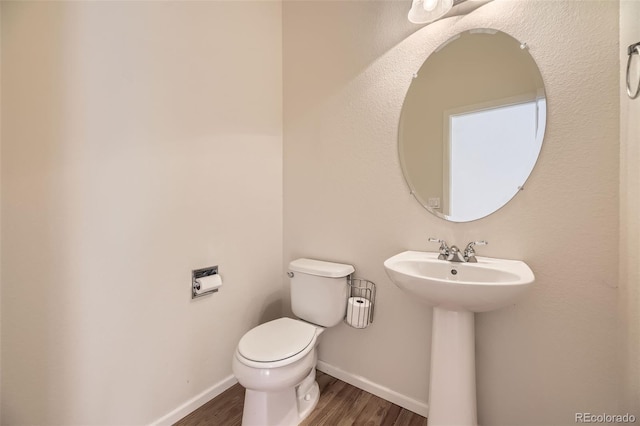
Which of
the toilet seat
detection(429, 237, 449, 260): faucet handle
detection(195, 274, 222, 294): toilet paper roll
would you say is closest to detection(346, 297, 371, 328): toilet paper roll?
the toilet seat

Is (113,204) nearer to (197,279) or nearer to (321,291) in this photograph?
(197,279)

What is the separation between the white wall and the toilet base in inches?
15.2

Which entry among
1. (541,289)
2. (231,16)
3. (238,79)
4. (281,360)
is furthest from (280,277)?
(231,16)

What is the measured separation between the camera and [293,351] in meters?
1.20

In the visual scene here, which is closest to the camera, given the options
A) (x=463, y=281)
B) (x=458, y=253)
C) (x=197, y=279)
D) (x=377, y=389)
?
(x=463, y=281)

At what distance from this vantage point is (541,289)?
3.63 ft

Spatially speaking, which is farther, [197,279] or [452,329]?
[197,279]

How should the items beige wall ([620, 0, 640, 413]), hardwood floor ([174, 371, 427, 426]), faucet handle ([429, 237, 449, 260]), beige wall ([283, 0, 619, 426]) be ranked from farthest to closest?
hardwood floor ([174, 371, 427, 426]), faucet handle ([429, 237, 449, 260]), beige wall ([283, 0, 619, 426]), beige wall ([620, 0, 640, 413])

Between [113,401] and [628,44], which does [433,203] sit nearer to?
[628,44]

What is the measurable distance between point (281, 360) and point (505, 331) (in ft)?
3.27

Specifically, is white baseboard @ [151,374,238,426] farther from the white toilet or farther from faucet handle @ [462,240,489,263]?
faucet handle @ [462,240,489,263]

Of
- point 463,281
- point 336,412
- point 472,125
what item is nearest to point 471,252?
point 463,281

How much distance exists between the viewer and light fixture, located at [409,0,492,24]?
1207 mm

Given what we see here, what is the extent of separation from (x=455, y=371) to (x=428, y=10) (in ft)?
5.22
